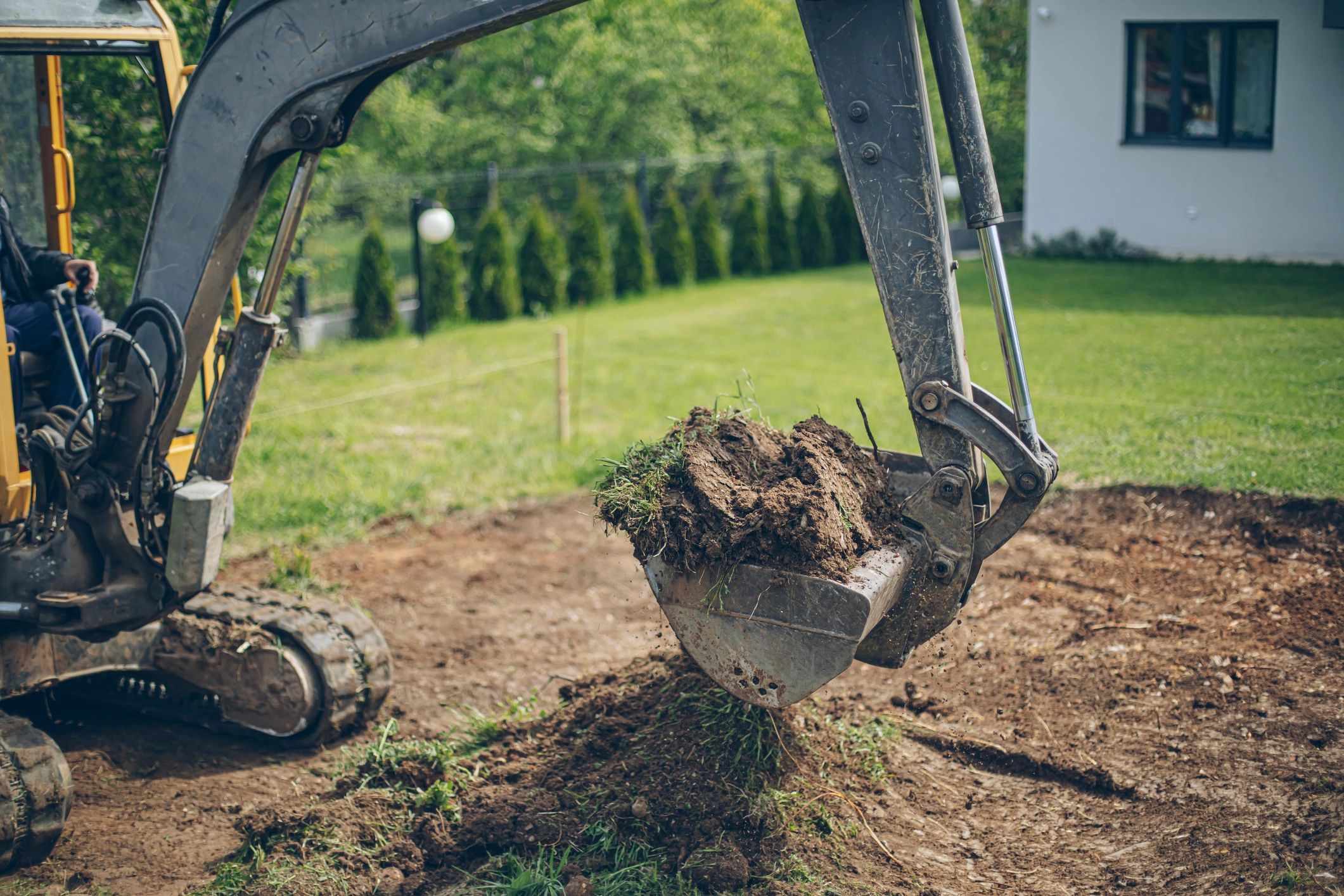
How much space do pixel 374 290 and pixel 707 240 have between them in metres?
→ 5.81

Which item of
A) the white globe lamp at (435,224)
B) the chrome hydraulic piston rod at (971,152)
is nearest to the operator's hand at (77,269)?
the chrome hydraulic piston rod at (971,152)

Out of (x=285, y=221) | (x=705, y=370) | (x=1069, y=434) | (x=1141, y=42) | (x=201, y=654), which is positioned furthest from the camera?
(x=705, y=370)

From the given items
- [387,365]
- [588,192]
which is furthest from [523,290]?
[387,365]

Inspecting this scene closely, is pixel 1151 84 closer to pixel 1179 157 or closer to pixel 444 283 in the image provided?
pixel 1179 157

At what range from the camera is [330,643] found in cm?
521

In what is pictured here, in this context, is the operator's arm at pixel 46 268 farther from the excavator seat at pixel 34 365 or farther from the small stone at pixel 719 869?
the small stone at pixel 719 869

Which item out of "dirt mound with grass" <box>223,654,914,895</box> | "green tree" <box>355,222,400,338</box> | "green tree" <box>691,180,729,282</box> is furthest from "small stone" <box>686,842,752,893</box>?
"green tree" <box>691,180,729,282</box>

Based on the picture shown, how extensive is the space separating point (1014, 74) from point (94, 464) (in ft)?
32.9

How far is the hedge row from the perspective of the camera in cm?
1490

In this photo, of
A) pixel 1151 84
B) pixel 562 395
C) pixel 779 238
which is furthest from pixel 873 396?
pixel 779 238

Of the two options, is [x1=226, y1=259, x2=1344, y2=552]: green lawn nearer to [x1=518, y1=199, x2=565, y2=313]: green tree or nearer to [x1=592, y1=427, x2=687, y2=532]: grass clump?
[x1=518, y1=199, x2=565, y2=313]: green tree

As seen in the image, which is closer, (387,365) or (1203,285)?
(1203,285)

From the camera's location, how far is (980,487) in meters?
3.92

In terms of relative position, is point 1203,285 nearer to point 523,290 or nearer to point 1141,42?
point 1141,42
